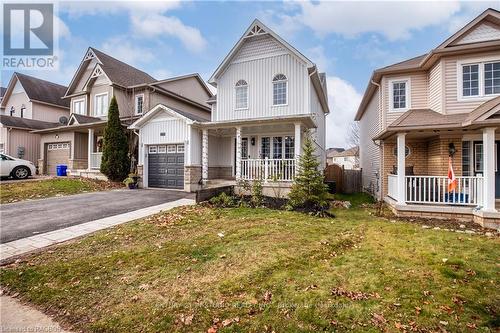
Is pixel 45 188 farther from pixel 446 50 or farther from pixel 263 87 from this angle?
pixel 446 50

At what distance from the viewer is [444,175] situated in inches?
407

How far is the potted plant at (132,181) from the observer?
49.0 feet

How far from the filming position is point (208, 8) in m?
9.72

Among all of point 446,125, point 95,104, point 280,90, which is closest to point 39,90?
point 95,104

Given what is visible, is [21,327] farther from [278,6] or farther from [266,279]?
[278,6]

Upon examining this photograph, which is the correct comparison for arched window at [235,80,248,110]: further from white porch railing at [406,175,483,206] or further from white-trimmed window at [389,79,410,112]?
white porch railing at [406,175,483,206]

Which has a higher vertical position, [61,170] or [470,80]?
[470,80]

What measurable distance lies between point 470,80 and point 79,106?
25.8 metres

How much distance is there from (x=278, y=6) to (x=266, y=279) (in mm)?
10244

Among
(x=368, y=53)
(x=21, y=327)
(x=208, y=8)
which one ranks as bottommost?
(x=21, y=327)

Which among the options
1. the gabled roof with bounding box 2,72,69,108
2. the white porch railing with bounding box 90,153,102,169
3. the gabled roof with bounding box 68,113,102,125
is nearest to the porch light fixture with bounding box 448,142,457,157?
the white porch railing with bounding box 90,153,102,169

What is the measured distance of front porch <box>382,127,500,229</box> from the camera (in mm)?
8086

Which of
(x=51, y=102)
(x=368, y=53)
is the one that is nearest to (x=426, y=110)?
(x=368, y=53)

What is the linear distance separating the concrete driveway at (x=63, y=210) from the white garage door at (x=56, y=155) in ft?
33.1
